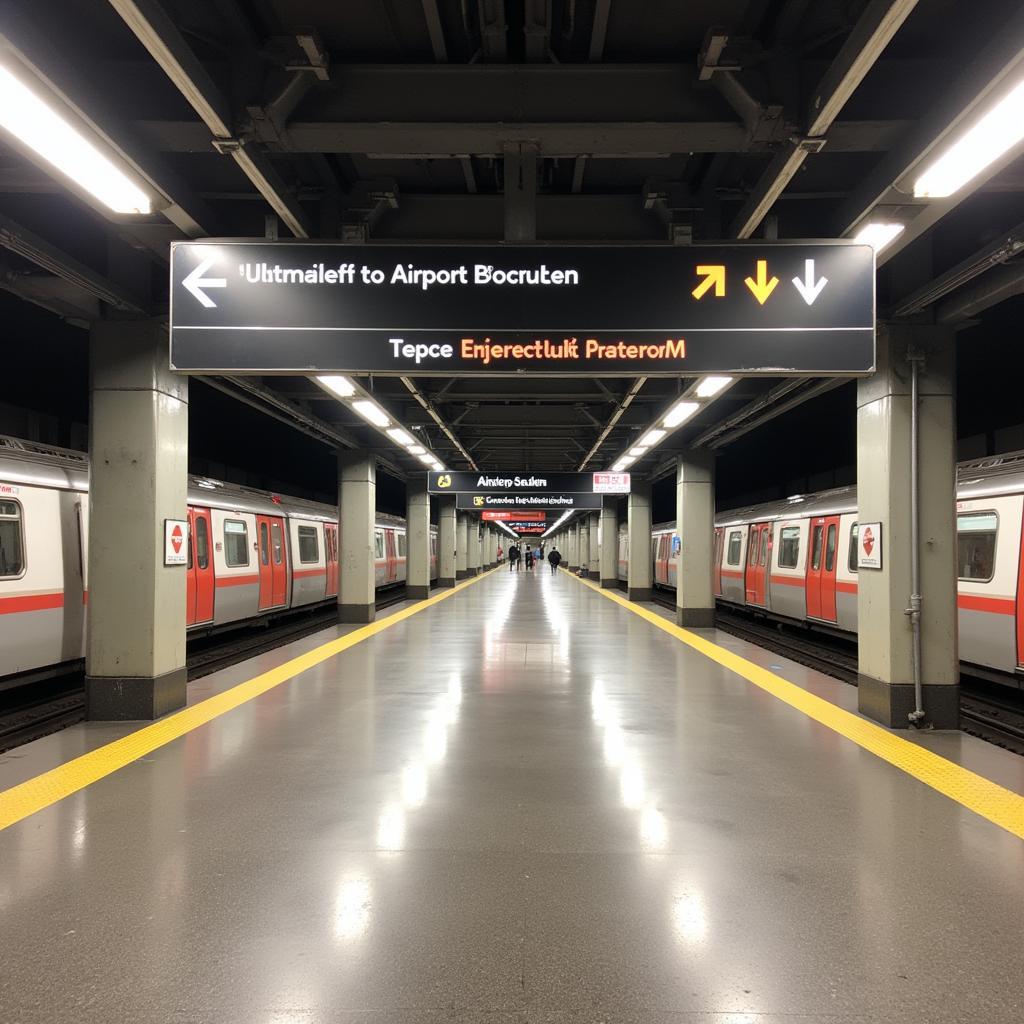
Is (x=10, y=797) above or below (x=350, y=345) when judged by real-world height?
below

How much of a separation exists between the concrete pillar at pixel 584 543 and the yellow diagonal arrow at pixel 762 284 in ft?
98.0

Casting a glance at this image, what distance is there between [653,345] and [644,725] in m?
3.46

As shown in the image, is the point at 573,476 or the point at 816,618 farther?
the point at 573,476

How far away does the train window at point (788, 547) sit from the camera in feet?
40.3

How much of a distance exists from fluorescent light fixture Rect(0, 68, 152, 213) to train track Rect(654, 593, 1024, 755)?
748 centimetres

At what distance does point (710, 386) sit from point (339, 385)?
4.15 m

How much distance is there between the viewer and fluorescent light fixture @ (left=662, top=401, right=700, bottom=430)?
8.68 meters

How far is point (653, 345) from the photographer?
13.7 feet

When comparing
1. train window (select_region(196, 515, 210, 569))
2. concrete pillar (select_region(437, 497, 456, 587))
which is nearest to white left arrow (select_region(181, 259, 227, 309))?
train window (select_region(196, 515, 210, 569))

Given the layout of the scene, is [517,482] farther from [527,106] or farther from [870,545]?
[527,106]

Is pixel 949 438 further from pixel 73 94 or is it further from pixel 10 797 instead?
pixel 10 797

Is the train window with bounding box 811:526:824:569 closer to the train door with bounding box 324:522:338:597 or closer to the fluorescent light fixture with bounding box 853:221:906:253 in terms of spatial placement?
the fluorescent light fixture with bounding box 853:221:906:253

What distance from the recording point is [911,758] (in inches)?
202

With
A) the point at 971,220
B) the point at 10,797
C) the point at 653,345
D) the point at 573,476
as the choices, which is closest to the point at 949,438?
the point at 971,220
